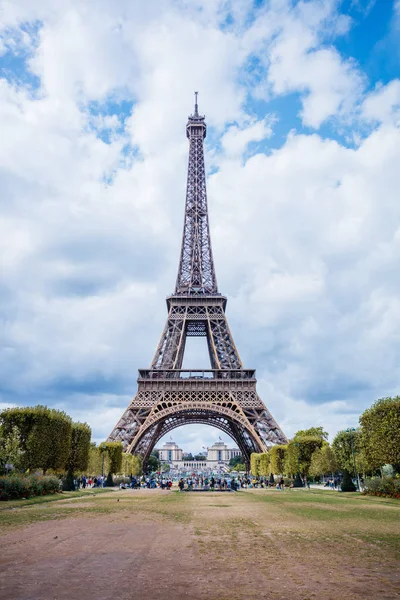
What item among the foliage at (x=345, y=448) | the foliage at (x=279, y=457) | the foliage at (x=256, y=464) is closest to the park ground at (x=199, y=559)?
the foliage at (x=345, y=448)

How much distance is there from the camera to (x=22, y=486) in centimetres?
2736

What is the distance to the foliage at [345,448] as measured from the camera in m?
46.9

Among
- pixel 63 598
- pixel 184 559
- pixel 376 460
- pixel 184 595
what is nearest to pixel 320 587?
pixel 184 595

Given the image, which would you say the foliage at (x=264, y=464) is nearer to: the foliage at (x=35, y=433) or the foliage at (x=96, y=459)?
the foliage at (x=96, y=459)

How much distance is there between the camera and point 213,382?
6750cm

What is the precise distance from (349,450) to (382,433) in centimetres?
1469

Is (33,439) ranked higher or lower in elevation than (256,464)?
lower

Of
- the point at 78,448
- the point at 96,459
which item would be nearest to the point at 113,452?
the point at 96,459

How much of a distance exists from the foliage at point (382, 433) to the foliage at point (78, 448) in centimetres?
2491

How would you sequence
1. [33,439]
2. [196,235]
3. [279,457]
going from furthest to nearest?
[196,235]
[279,457]
[33,439]

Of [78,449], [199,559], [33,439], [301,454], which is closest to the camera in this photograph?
[199,559]

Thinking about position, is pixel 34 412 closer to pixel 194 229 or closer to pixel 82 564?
pixel 82 564

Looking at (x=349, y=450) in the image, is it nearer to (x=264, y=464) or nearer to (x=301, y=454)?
(x=301, y=454)

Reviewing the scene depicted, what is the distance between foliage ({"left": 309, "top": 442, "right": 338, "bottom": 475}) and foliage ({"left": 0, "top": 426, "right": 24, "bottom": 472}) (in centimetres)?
3132
